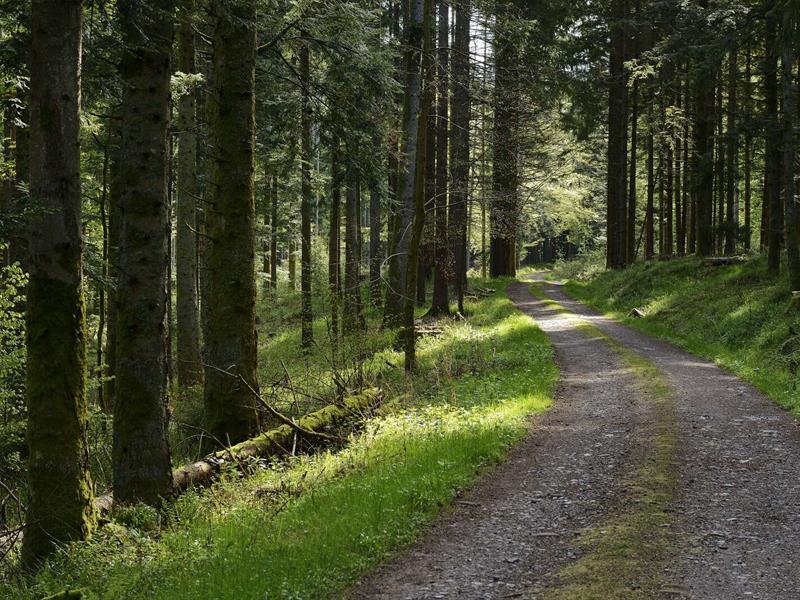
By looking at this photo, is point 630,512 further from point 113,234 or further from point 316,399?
point 113,234

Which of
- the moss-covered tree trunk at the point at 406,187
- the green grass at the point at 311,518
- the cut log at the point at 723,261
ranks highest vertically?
the moss-covered tree trunk at the point at 406,187

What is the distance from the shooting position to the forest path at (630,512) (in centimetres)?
530

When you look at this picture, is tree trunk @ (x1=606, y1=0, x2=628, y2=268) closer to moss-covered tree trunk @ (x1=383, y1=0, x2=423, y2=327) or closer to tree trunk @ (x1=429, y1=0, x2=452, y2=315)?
tree trunk @ (x1=429, y1=0, x2=452, y2=315)

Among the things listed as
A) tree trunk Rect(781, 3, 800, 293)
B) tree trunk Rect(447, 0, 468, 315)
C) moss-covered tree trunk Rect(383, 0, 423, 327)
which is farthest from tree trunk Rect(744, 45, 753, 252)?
moss-covered tree trunk Rect(383, 0, 423, 327)

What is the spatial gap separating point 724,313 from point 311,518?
16253 mm

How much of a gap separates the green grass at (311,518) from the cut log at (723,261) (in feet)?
52.2

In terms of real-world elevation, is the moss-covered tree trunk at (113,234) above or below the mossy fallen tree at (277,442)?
above

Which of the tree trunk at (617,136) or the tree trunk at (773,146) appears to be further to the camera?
the tree trunk at (617,136)

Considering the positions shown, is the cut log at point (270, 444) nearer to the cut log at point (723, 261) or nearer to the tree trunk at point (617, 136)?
the cut log at point (723, 261)

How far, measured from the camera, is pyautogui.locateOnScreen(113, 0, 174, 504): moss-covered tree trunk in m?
7.19

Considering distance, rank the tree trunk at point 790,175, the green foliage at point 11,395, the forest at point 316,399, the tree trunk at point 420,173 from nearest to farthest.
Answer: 1. the forest at point 316,399
2. the green foliage at point 11,395
3. the tree trunk at point 420,173
4. the tree trunk at point 790,175

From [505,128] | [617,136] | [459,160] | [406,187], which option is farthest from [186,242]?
[617,136]

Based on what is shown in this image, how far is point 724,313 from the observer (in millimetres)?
19328

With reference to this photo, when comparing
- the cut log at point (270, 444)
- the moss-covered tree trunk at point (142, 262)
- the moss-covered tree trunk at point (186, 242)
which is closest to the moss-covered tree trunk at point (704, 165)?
the cut log at point (270, 444)
